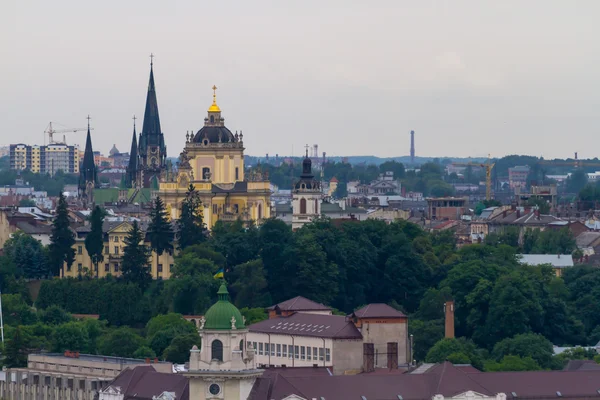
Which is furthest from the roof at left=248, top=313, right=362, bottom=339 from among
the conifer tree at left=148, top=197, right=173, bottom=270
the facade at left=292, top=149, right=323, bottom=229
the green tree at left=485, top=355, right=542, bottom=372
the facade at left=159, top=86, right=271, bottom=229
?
the facade at left=292, top=149, right=323, bottom=229

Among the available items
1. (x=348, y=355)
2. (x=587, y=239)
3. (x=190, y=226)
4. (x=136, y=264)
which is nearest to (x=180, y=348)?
(x=348, y=355)

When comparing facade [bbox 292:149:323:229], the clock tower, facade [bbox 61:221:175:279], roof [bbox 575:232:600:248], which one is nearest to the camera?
the clock tower

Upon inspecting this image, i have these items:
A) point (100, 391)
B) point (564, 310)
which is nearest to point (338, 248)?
point (564, 310)

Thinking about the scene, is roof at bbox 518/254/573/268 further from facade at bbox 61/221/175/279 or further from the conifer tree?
facade at bbox 61/221/175/279

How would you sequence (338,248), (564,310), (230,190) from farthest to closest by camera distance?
(230,190)
(338,248)
(564,310)

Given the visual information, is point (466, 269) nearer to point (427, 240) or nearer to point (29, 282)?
point (427, 240)

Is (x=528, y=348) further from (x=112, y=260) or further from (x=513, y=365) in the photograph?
(x=112, y=260)
